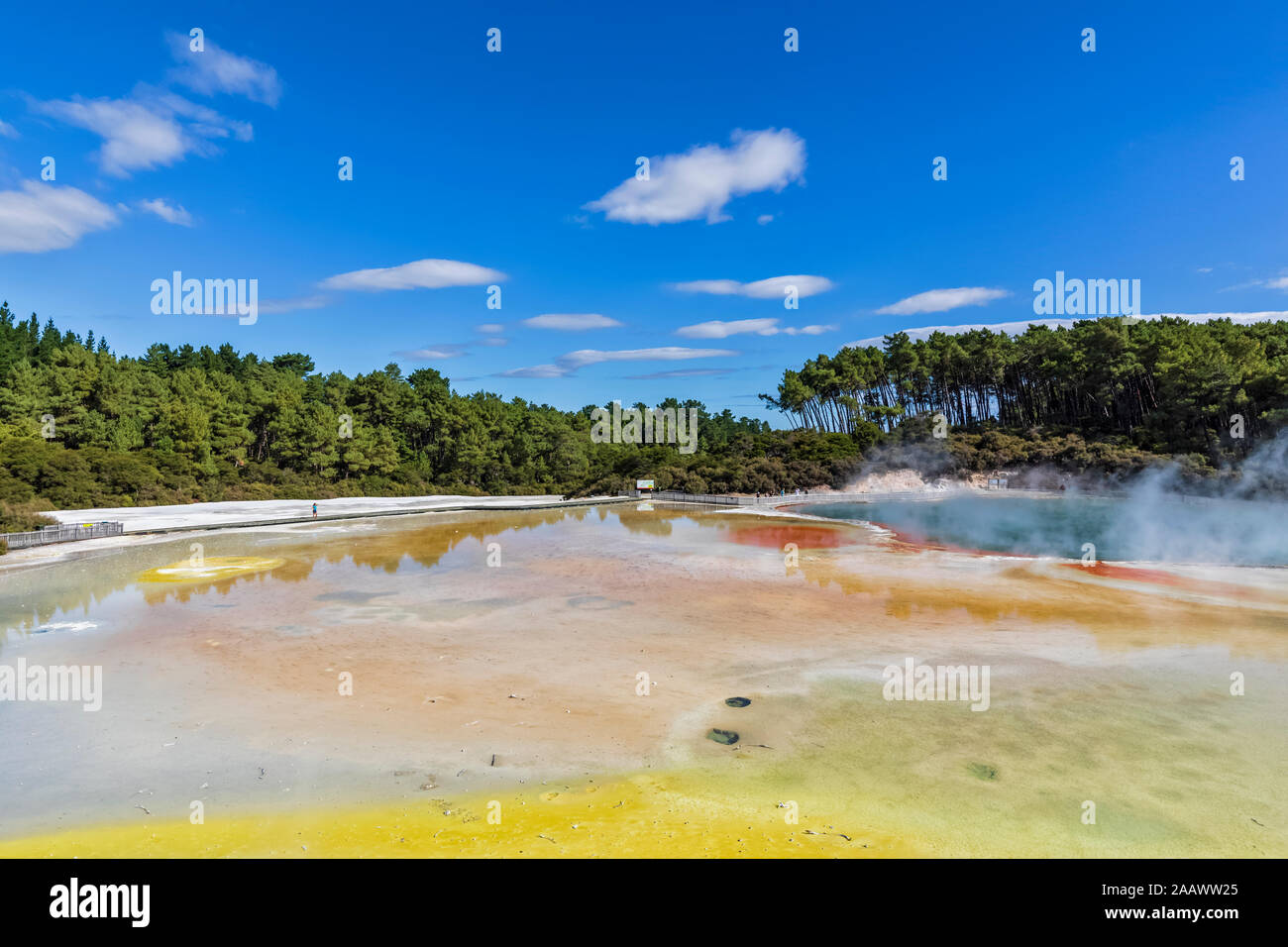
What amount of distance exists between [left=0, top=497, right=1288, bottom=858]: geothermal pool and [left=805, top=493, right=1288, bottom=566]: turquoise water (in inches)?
208

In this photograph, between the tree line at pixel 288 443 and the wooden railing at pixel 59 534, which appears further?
the tree line at pixel 288 443

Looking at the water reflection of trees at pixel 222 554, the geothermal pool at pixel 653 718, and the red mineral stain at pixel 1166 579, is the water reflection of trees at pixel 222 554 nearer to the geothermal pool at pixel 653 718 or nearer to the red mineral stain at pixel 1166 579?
the geothermal pool at pixel 653 718

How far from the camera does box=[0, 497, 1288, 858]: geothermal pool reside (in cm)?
682

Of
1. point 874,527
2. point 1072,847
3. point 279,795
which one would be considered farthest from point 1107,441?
point 279,795

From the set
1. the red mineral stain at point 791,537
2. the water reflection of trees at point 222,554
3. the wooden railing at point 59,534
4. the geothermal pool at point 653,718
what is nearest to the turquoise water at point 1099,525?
the red mineral stain at point 791,537

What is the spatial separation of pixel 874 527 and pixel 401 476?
42.3 m

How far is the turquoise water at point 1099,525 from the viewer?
2453cm

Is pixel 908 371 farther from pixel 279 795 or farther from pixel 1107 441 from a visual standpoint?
pixel 279 795

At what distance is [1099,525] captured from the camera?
32469 mm

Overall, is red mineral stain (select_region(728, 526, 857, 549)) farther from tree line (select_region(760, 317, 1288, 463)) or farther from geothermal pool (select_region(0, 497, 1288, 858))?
tree line (select_region(760, 317, 1288, 463))

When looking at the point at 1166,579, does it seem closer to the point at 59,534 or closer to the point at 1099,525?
the point at 1099,525

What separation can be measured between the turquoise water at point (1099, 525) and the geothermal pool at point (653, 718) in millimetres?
5277

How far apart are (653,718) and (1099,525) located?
106ft

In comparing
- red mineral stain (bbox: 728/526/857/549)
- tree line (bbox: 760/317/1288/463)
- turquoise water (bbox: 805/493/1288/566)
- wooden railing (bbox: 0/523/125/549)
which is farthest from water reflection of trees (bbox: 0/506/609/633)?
tree line (bbox: 760/317/1288/463)
